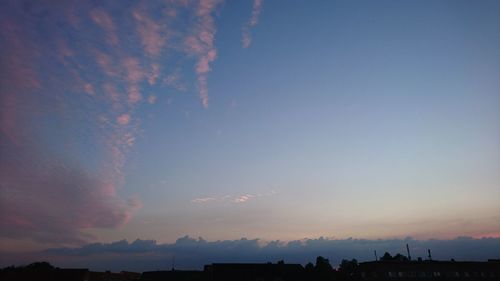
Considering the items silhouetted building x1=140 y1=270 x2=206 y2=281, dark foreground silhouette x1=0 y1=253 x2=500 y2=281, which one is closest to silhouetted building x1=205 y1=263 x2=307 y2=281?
dark foreground silhouette x1=0 y1=253 x2=500 y2=281

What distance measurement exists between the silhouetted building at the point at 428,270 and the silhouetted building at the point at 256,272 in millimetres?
13276

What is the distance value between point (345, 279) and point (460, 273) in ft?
78.3

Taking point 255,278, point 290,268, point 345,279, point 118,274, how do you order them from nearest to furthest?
point 255,278
point 290,268
point 345,279
point 118,274

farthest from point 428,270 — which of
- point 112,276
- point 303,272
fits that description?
point 112,276

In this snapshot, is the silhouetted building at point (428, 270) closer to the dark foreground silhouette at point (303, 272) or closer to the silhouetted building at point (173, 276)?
the dark foreground silhouette at point (303, 272)

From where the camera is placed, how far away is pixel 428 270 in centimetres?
6881

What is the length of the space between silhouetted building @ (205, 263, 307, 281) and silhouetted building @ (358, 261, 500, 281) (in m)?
13.3

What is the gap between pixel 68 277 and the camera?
7006 cm

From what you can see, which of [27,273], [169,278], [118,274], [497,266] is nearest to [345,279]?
[497,266]

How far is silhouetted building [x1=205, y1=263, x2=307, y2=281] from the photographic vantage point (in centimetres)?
7101

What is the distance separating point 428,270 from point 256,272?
1291 inches

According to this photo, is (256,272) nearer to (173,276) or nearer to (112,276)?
(173,276)

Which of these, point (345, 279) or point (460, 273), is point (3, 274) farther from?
point (460, 273)

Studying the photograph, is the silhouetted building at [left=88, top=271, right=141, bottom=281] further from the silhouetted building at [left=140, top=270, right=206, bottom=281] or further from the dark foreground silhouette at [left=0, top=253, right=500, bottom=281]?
the silhouetted building at [left=140, top=270, right=206, bottom=281]
